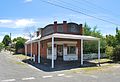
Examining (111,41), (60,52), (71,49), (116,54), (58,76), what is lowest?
(58,76)

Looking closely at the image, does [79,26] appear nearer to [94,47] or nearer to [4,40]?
[94,47]

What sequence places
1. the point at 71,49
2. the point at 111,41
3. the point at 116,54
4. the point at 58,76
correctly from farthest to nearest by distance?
the point at 111,41
the point at 71,49
the point at 116,54
the point at 58,76

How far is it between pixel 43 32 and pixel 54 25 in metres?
4.36

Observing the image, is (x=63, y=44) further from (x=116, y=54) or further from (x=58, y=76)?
(x=58, y=76)

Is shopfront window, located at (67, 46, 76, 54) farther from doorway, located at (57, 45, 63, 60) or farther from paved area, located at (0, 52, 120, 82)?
paved area, located at (0, 52, 120, 82)

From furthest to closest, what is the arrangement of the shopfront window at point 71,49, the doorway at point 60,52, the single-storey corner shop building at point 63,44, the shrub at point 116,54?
the doorway at point 60,52 → the shopfront window at point 71,49 → the single-storey corner shop building at point 63,44 → the shrub at point 116,54

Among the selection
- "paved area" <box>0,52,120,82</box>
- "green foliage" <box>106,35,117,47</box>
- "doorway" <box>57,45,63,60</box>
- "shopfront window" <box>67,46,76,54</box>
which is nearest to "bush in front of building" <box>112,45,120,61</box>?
"shopfront window" <box>67,46,76,54</box>

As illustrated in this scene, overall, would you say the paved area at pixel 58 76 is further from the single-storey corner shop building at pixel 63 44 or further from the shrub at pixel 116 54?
the single-storey corner shop building at pixel 63 44

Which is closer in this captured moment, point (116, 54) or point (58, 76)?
point (58, 76)

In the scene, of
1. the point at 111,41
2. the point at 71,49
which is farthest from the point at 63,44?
the point at 111,41

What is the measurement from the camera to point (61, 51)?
111 ft

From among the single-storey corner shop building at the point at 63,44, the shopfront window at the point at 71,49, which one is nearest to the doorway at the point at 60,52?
the single-storey corner shop building at the point at 63,44

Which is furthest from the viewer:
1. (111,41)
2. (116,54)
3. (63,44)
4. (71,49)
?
(111,41)

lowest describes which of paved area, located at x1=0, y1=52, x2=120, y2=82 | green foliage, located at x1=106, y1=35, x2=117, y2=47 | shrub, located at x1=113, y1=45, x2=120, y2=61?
paved area, located at x1=0, y1=52, x2=120, y2=82
